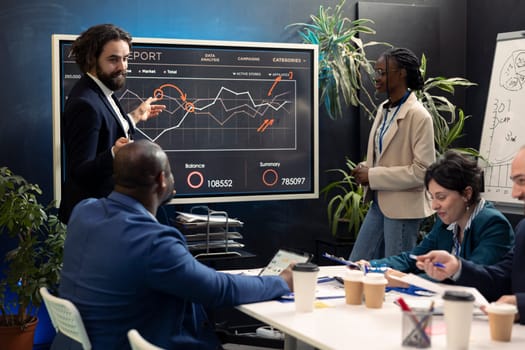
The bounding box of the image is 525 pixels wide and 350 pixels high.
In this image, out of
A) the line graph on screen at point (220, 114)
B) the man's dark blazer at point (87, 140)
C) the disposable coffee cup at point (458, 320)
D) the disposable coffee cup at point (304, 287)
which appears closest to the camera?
the disposable coffee cup at point (458, 320)

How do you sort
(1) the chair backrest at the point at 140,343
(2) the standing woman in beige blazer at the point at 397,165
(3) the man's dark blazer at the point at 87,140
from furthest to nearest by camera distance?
(2) the standing woman in beige blazer at the point at 397,165 → (3) the man's dark blazer at the point at 87,140 → (1) the chair backrest at the point at 140,343

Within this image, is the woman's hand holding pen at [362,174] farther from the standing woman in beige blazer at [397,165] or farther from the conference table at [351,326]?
the conference table at [351,326]

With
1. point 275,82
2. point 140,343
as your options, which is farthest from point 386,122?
point 140,343

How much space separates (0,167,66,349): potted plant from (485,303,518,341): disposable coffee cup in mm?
2797

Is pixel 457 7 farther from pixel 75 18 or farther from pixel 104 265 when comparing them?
pixel 104 265

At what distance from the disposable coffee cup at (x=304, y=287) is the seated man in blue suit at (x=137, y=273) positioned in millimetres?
153

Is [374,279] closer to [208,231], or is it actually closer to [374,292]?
[374,292]

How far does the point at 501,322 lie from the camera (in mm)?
2010

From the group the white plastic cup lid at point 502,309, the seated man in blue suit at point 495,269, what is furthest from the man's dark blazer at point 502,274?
the white plastic cup lid at point 502,309

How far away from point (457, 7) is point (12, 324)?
3.84 meters

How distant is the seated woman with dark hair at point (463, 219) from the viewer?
112 inches

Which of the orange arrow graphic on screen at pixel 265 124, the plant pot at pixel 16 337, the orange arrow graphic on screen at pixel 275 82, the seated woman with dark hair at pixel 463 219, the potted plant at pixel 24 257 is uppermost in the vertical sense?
the orange arrow graphic on screen at pixel 275 82

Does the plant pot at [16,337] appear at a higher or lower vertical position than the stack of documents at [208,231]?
lower

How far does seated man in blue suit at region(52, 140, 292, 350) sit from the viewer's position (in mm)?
2209
